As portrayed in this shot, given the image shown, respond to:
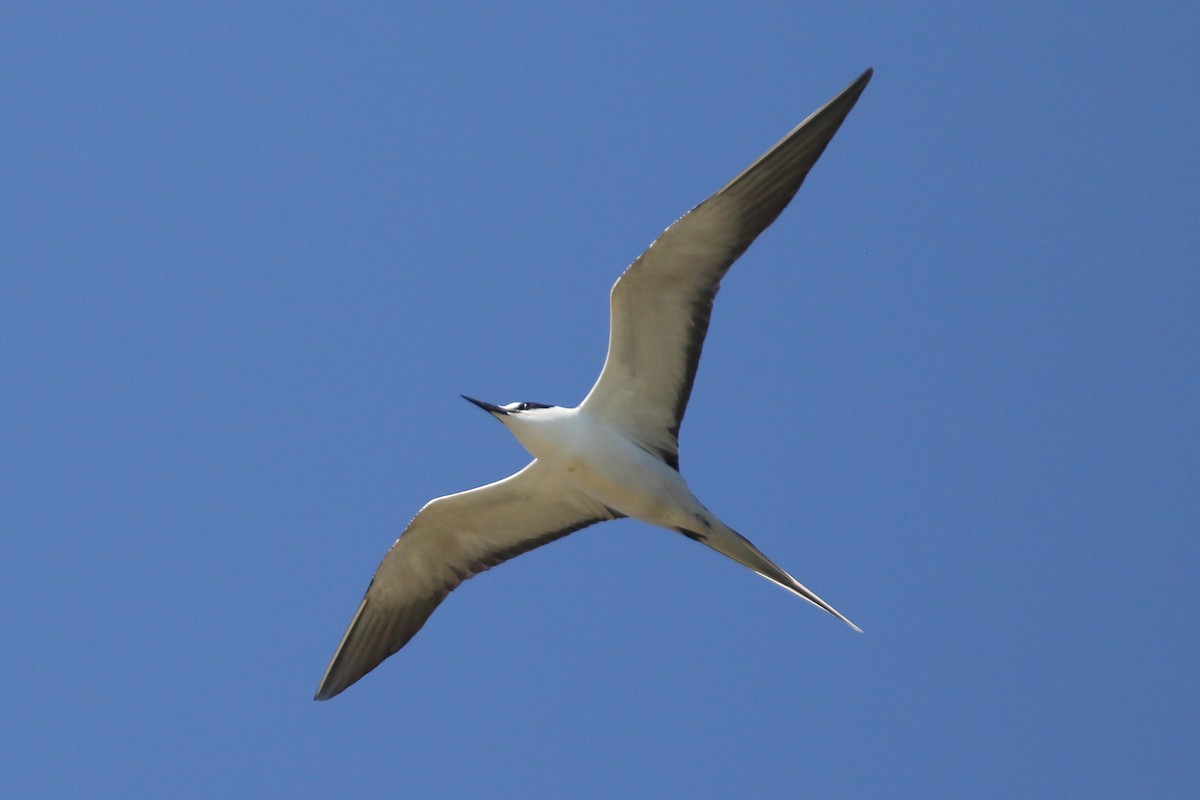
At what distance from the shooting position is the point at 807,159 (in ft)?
33.9

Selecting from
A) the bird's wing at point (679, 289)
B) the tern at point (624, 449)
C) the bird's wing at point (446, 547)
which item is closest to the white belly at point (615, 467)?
the tern at point (624, 449)

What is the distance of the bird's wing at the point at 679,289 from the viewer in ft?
33.8

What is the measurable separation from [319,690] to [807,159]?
Answer: 6275 mm

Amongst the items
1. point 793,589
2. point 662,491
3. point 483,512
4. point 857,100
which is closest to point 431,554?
point 483,512

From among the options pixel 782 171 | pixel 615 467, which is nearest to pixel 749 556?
pixel 615 467

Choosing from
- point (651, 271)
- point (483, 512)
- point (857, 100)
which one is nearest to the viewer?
point (857, 100)

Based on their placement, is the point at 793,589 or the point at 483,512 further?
the point at 483,512

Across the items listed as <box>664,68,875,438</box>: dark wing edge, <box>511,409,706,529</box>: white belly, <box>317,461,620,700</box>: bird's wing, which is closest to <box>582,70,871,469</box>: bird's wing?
<box>664,68,875,438</box>: dark wing edge

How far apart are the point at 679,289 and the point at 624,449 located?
1343mm

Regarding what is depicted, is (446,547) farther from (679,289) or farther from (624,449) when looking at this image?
(679,289)

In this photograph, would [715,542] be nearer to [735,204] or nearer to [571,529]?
[571,529]

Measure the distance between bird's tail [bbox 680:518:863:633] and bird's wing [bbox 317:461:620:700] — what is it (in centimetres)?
145

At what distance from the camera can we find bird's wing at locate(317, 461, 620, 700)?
12.1 m

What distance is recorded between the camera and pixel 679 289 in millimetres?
10875
